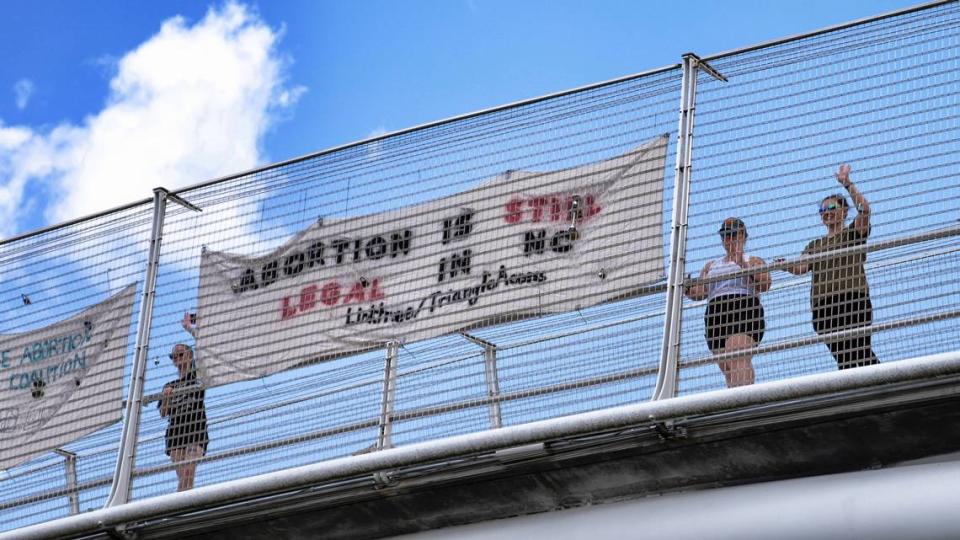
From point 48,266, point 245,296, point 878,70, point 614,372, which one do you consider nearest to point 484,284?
point 614,372

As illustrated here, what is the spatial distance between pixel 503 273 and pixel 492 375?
0.73 metres

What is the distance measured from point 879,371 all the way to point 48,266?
5.91m

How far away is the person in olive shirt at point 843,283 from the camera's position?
25.2ft

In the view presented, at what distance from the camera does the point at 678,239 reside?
26.7 ft

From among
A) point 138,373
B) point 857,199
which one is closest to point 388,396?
point 138,373

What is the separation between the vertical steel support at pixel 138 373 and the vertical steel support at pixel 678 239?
136 inches

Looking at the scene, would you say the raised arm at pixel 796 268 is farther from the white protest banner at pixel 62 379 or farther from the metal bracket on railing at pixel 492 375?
the white protest banner at pixel 62 379

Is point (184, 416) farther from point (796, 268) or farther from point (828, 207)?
point (828, 207)

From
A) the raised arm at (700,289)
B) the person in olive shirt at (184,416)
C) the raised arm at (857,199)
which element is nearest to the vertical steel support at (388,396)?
the person in olive shirt at (184,416)

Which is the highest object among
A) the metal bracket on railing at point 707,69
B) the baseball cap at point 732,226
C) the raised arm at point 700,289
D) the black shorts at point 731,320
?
the metal bracket on railing at point 707,69

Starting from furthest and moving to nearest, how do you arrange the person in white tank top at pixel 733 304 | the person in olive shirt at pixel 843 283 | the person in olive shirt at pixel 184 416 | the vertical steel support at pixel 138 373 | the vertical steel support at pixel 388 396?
1. the vertical steel support at pixel 138 373
2. the person in olive shirt at pixel 184 416
3. the vertical steel support at pixel 388 396
4. the person in white tank top at pixel 733 304
5. the person in olive shirt at pixel 843 283

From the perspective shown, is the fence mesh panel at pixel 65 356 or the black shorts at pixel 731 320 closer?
the black shorts at pixel 731 320

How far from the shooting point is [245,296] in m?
9.57

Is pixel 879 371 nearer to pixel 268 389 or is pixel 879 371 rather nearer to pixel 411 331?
pixel 411 331
